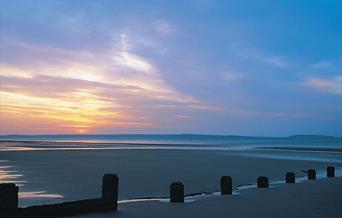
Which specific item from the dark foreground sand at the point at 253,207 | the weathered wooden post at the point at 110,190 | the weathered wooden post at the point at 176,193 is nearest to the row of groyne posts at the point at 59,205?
the weathered wooden post at the point at 110,190

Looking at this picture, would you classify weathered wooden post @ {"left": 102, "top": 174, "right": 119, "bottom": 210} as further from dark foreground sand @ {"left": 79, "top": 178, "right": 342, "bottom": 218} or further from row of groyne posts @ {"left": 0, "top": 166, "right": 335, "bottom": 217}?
dark foreground sand @ {"left": 79, "top": 178, "right": 342, "bottom": 218}

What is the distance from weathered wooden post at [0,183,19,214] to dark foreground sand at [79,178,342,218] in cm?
167

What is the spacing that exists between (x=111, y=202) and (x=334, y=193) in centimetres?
800

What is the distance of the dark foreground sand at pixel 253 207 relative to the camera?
31.8ft

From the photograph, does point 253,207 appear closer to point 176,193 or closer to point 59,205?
point 176,193

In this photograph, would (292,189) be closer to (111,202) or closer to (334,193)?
(334,193)

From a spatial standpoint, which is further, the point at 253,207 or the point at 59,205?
the point at 253,207

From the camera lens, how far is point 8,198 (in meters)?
7.90

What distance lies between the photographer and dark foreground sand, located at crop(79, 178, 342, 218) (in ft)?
31.8

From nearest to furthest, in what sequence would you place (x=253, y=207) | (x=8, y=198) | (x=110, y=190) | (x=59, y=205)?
(x=8, y=198), (x=59, y=205), (x=110, y=190), (x=253, y=207)

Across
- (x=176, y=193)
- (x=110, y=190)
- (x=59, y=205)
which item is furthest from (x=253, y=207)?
(x=59, y=205)

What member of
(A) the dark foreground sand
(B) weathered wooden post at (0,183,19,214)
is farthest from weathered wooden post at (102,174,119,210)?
(B) weathered wooden post at (0,183,19,214)

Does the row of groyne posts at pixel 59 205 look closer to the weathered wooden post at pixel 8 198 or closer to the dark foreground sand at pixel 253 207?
the weathered wooden post at pixel 8 198

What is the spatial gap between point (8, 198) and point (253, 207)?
6080 millimetres
